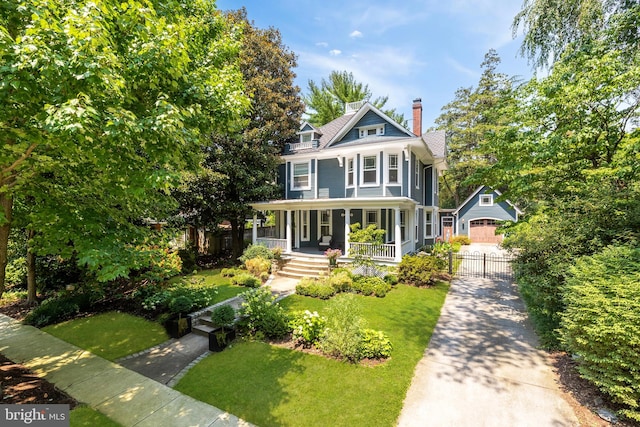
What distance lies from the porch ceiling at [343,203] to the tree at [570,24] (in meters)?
7.26

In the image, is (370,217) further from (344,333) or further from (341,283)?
(344,333)

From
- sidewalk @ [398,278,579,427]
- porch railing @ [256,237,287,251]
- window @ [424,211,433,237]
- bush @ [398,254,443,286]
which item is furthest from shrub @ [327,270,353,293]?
window @ [424,211,433,237]

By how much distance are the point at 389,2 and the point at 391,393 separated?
37.7 feet

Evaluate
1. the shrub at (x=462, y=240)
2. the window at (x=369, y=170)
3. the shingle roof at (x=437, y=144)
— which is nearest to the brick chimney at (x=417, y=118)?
the shingle roof at (x=437, y=144)

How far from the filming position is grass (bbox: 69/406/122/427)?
13.4ft

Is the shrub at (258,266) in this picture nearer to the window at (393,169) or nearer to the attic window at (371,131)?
the window at (393,169)

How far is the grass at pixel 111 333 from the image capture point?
267 inches

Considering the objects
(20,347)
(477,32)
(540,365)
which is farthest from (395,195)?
(20,347)

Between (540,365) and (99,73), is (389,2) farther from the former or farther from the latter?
(540,365)

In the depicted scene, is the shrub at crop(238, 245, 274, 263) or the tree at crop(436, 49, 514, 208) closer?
the shrub at crop(238, 245, 274, 263)

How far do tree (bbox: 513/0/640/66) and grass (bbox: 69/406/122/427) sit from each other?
14.3 meters

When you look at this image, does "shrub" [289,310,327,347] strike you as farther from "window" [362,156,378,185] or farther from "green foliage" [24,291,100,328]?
"window" [362,156,378,185]

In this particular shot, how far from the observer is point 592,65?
744 cm

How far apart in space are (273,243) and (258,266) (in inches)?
108
